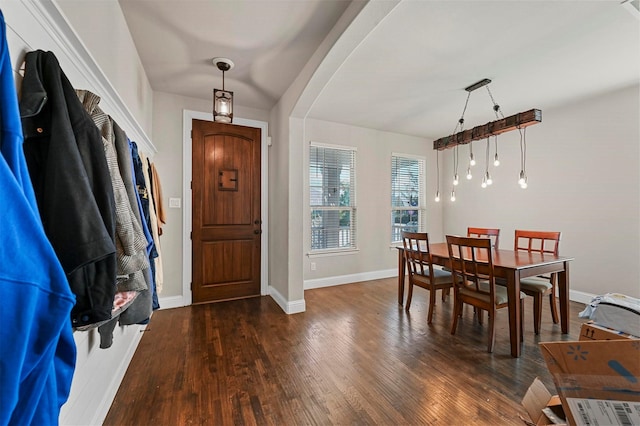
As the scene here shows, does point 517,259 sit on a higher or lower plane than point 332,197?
lower

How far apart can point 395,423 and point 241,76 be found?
314cm

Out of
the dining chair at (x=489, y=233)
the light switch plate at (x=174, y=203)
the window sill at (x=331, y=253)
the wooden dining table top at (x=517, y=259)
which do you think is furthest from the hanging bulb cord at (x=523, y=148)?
the light switch plate at (x=174, y=203)

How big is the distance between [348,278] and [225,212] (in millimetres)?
2212

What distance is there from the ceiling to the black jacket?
141cm

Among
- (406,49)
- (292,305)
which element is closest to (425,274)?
(292,305)

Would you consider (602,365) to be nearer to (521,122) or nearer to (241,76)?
(521,122)

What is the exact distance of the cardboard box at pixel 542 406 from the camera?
2.74ft

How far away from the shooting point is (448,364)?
2037 mm

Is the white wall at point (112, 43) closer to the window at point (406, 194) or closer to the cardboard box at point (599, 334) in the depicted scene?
the cardboard box at point (599, 334)

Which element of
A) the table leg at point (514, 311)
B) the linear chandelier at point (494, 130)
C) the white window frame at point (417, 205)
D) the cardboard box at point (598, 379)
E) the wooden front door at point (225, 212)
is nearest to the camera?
the cardboard box at point (598, 379)

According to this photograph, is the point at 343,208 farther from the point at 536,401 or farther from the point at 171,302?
the point at 536,401

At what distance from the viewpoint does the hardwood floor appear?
1548mm

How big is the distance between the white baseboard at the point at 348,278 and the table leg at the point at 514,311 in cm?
247

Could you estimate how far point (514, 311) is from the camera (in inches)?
83.3
